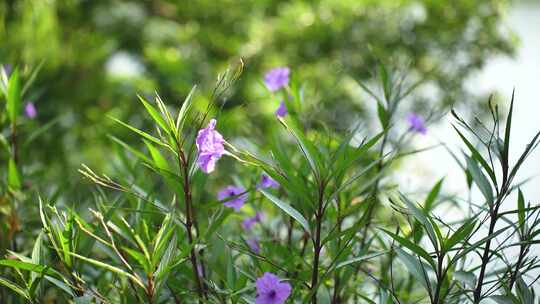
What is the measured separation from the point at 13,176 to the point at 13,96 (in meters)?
0.11

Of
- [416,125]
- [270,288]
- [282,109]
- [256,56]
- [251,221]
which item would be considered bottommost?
[270,288]

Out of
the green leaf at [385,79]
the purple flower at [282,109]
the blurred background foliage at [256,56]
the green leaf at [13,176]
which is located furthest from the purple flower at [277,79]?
the blurred background foliage at [256,56]

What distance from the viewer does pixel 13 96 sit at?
854 mm

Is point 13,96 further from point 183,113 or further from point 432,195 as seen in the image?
point 432,195

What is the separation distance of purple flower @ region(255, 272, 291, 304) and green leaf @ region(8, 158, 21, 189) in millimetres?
451

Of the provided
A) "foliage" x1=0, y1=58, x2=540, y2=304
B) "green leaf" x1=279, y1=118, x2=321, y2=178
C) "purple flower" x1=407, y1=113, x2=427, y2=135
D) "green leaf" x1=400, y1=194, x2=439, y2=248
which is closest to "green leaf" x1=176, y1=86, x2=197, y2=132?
"foliage" x1=0, y1=58, x2=540, y2=304

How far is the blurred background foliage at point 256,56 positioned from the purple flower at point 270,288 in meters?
1.60

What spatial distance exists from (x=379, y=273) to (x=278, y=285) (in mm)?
338

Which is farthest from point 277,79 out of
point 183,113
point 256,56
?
point 256,56

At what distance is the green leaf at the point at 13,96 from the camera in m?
0.84

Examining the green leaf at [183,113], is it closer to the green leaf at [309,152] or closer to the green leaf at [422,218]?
the green leaf at [309,152]

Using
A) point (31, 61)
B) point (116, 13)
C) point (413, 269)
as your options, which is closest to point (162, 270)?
point (413, 269)

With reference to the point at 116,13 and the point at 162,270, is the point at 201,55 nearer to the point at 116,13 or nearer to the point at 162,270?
the point at 116,13

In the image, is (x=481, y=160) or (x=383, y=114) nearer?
(x=481, y=160)
